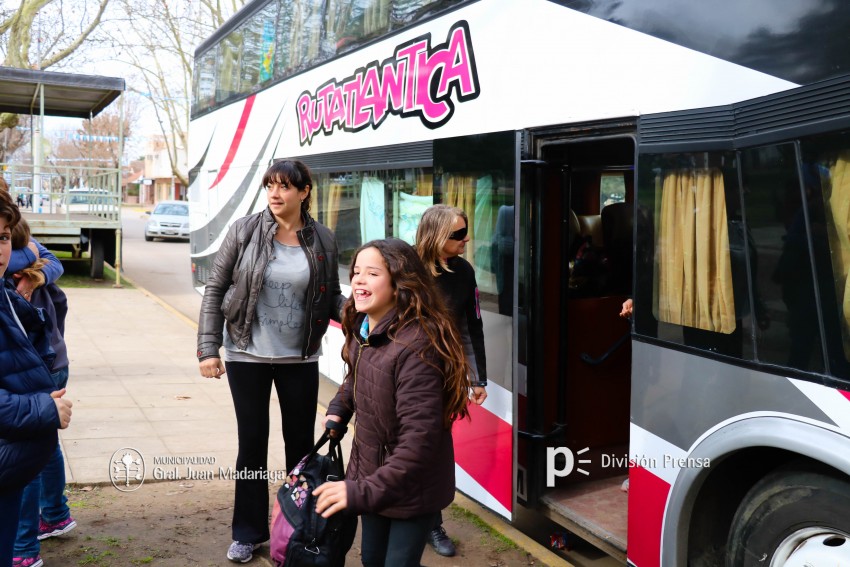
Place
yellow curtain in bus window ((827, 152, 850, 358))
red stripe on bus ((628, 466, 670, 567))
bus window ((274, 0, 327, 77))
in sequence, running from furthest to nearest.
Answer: bus window ((274, 0, 327, 77)) → red stripe on bus ((628, 466, 670, 567)) → yellow curtain in bus window ((827, 152, 850, 358))

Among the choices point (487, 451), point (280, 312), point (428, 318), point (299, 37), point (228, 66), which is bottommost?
point (487, 451)

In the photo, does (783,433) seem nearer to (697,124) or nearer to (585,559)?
(697,124)

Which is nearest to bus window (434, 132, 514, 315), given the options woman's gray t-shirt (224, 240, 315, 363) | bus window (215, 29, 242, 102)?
woman's gray t-shirt (224, 240, 315, 363)

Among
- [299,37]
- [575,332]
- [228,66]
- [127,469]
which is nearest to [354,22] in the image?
[299,37]

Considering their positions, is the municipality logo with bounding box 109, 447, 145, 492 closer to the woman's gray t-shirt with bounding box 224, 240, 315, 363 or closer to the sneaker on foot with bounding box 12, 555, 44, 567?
the sneaker on foot with bounding box 12, 555, 44, 567

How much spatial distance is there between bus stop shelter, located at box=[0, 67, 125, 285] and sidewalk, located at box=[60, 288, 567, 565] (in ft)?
14.3

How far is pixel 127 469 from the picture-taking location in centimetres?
554

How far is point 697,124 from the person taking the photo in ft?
10.2

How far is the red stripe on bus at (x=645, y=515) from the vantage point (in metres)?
3.39

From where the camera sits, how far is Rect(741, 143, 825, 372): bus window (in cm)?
265

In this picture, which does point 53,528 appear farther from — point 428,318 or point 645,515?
point 645,515

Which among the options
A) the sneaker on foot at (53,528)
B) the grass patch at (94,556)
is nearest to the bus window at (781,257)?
the grass patch at (94,556)

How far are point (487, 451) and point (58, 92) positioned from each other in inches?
570

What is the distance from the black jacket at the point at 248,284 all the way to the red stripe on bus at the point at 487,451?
1.13 metres
